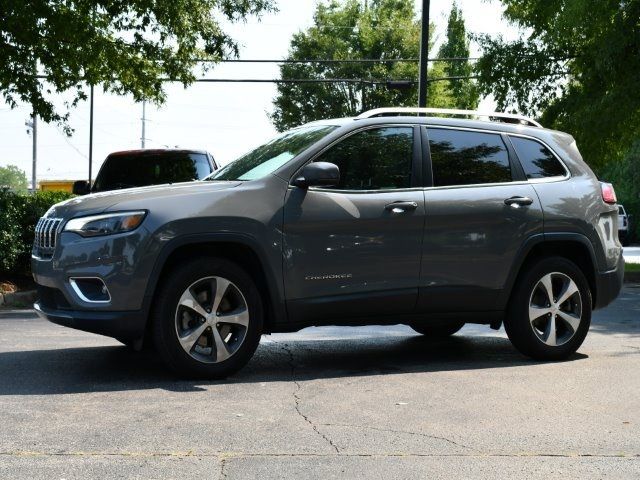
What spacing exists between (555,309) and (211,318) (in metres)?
2.78

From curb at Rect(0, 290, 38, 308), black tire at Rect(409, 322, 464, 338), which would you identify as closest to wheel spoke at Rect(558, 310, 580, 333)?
black tire at Rect(409, 322, 464, 338)

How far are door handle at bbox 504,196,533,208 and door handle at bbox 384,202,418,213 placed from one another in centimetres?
80

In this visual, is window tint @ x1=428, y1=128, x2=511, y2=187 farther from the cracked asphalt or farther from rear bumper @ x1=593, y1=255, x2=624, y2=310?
the cracked asphalt

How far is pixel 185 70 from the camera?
21531 millimetres

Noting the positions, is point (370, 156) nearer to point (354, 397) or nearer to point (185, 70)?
point (354, 397)

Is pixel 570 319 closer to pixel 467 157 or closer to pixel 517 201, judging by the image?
pixel 517 201

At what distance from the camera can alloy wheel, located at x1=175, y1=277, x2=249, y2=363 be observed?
23.9ft

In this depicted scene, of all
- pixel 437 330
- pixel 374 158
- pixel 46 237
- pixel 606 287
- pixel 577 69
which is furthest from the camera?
pixel 577 69

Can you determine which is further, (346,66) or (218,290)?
(346,66)

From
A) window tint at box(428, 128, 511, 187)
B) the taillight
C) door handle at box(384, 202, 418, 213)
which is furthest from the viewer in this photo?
the taillight

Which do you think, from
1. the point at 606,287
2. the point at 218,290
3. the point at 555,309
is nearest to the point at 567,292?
the point at 555,309

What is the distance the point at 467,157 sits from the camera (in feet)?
27.3

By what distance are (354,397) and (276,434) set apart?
47.2 inches

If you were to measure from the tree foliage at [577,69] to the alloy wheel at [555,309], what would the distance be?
14794 mm
